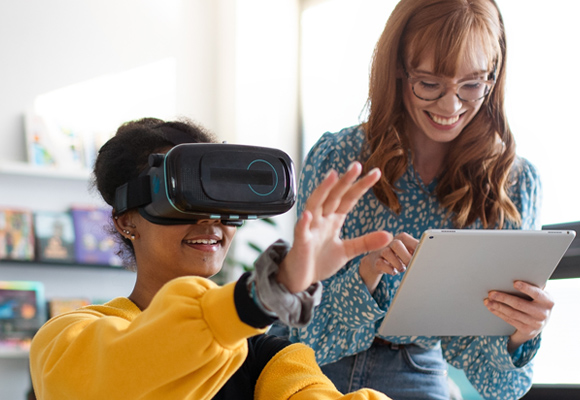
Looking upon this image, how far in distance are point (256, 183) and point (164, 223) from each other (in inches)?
7.6

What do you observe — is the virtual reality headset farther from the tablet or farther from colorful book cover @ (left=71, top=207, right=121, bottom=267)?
colorful book cover @ (left=71, top=207, right=121, bottom=267)

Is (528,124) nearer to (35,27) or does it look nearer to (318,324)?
(318,324)

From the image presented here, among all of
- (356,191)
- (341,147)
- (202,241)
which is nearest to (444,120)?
(341,147)

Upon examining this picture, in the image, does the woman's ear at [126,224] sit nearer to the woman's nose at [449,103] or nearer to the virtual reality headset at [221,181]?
the virtual reality headset at [221,181]

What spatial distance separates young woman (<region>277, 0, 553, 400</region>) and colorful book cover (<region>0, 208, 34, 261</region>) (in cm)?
218

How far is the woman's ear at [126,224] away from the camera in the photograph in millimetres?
1185

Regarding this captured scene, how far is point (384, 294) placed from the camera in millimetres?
1497

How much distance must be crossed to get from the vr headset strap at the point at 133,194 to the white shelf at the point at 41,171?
7.81 ft

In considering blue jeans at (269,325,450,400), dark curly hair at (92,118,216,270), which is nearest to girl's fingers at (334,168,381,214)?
dark curly hair at (92,118,216,270)

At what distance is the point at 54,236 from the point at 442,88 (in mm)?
2495

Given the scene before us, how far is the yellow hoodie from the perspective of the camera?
772 mm

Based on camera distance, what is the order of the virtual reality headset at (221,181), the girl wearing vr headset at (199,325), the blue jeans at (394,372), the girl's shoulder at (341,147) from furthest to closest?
1. the girl's shoulder at (341,147)
2. the blue jeans at (394,372)
3. the virtual reality headset at (221,181)
4. the girl wearing vr headset at (199,325)

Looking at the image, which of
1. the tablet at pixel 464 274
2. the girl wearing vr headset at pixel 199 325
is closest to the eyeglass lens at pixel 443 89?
the tablet at pixel 464 274

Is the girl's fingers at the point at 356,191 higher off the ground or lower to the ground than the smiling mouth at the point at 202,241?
higher
